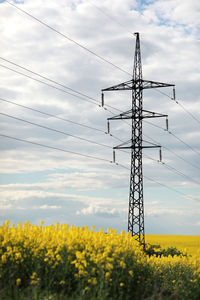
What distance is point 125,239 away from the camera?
1186 cm

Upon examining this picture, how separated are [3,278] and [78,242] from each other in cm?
223

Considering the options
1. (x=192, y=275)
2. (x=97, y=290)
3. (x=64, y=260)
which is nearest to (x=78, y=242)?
(x=64, y=260)

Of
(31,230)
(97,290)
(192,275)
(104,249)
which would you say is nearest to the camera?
(97,290)

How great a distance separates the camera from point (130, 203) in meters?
23.2

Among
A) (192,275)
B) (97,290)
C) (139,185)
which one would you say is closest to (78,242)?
(97,290)

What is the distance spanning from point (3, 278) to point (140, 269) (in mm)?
4029

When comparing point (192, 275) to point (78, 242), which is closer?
point (78, 242)

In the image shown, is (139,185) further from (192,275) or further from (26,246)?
(26,246)

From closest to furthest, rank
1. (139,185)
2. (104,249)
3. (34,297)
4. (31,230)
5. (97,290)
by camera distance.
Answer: (34,297) → (97,290) → (104,249) → (31,230) → (139,185)

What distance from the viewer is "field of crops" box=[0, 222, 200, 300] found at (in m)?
9.44

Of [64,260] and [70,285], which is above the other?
[64,260]

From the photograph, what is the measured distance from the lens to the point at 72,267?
10.2m

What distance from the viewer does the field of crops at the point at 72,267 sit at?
944cm

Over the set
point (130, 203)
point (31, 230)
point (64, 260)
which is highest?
point (130, 203)
